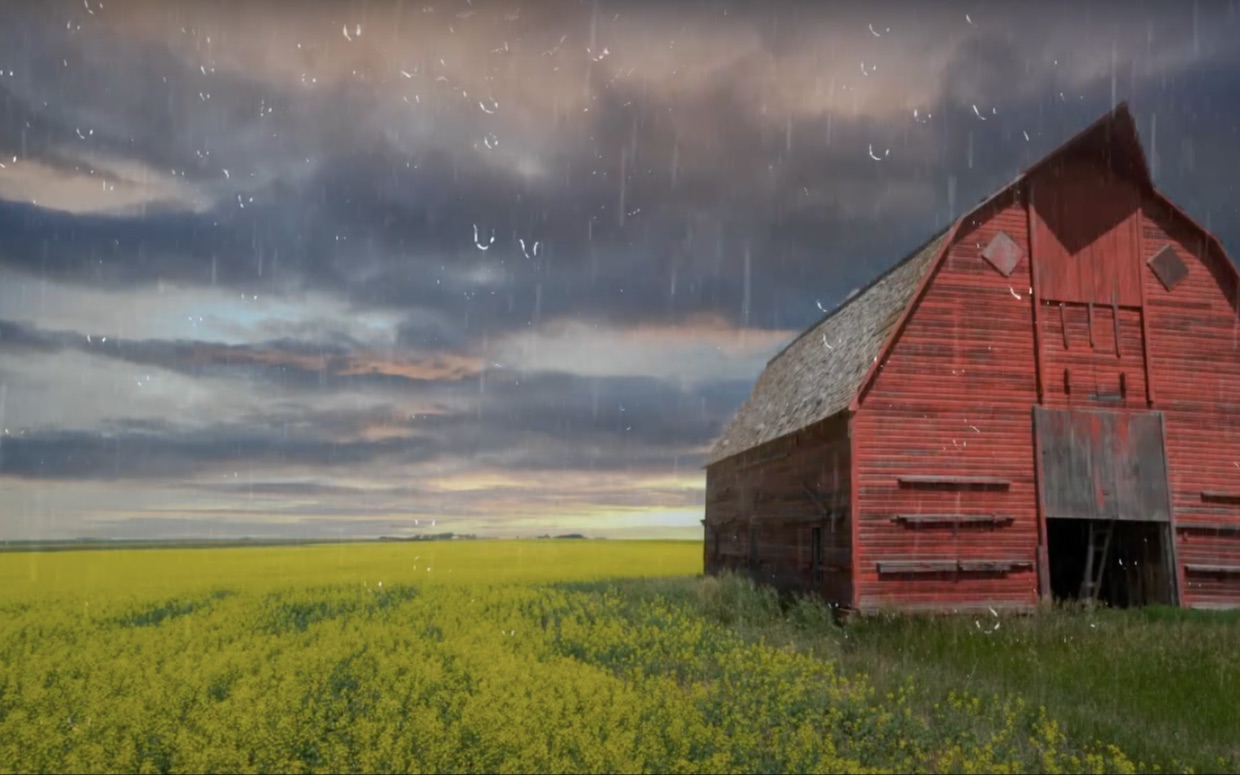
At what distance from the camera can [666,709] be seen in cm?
877

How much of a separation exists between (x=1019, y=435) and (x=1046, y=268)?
3.60m

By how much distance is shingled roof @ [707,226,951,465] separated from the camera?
1911 centimetres

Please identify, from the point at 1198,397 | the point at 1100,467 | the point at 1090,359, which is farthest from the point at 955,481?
the point at 1198,397

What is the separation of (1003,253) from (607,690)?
45.8 feet

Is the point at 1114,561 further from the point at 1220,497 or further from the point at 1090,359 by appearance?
the point at 1090,359

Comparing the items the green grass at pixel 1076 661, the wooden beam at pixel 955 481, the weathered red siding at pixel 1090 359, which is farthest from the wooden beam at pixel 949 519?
the weathered red siding at pixel 1090 359

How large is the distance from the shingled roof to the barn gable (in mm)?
33

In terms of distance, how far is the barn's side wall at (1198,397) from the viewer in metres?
18.8

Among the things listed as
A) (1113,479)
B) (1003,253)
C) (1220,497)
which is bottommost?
(1220,497)

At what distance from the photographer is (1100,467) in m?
18.8

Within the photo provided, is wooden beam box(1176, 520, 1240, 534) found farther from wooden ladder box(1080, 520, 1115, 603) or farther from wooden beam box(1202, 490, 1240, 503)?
wooden ladder box(1080, 520, 1115, 603)

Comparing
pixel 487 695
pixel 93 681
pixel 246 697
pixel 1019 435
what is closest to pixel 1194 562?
pixel 1019 435

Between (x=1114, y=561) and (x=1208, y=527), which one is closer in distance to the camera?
(x=1208, y=527)

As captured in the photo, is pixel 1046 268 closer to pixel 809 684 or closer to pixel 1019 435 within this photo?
pixel 1019 435
